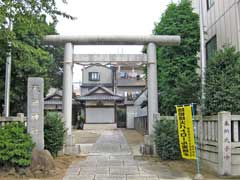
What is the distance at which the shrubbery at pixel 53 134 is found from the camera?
41.0ft

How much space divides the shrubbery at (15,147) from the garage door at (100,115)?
31.4 meters

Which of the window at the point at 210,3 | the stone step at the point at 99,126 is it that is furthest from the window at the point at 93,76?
the window at the point at 210,3

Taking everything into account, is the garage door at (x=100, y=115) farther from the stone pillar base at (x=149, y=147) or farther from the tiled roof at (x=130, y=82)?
the stone pillar base at (x=149, y=147)

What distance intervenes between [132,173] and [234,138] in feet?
10.3

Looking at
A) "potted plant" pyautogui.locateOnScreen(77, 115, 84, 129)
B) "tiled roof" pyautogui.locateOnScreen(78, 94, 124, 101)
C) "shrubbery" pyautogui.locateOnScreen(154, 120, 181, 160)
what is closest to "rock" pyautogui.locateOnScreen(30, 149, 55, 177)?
"shrubbery" pyautogui.locateOnScreen(154, 120, 181, 160)

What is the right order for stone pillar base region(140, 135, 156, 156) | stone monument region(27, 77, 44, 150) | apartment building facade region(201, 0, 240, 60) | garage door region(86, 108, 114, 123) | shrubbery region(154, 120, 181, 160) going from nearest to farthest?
stone monument region(27, 77, 44, 150)
shrubbery region(154, 120, 181, 160)
apartment building facade region(201, 0, 240, 60)
stone pillar base region(140, 135, 156, 156)
garage door region(86, 108, 114, 123)

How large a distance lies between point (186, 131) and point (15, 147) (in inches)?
199

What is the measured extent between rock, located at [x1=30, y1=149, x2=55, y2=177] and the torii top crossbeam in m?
6.08

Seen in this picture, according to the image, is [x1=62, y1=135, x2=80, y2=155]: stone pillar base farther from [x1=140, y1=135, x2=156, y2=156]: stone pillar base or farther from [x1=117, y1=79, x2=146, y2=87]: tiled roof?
[x1=117, y1=79, x2=146, y2=87]: tiled roof

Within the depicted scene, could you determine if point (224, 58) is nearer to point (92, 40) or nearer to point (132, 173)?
point (132, 173)

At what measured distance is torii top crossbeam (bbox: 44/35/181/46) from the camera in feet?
47.2

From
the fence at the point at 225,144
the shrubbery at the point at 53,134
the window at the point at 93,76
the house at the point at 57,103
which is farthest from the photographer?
the window at the point at 93,76

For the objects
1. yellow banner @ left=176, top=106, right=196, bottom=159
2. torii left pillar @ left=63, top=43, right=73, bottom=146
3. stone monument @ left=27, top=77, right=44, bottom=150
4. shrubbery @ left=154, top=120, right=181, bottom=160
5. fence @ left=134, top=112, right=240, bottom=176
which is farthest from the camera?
torii left pillar @ left=63, top=43, right=73, bottom=146

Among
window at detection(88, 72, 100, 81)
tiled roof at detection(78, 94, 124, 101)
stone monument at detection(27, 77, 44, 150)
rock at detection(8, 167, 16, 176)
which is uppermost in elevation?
window at detection(88, 72, 100, 81)
